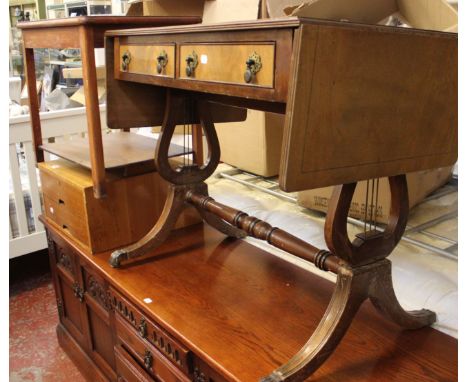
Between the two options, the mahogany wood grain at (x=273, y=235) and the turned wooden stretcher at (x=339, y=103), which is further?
the mahogany wood grain at (x=273, y=235)

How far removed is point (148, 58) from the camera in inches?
49.8

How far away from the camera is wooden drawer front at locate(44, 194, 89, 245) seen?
1.63 m

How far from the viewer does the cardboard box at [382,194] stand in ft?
5.25

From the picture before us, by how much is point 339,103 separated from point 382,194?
86 cm

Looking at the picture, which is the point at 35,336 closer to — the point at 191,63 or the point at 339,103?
the point at 191,63

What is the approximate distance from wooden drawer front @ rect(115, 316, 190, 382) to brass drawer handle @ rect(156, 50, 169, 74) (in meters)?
0.77

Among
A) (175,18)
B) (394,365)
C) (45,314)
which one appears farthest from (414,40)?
(45,314)

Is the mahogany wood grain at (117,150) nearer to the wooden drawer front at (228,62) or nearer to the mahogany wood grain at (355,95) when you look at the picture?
the wooden drawer front at (228,62)

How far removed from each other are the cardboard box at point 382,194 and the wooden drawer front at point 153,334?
733 millimetres

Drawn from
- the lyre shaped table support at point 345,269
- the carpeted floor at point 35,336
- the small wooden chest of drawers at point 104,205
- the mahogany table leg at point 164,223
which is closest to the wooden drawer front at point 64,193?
the small wooden chest of drawers at point 104,205

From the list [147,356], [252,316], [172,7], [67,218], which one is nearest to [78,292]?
[67,218]

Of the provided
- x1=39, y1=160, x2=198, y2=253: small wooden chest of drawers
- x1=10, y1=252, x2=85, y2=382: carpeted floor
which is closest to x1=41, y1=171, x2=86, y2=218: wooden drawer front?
x1=39, y1=160, x2=198, y2=253: small wooden chest of drawers

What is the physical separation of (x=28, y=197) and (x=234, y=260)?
144cm

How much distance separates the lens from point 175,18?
1522mm
